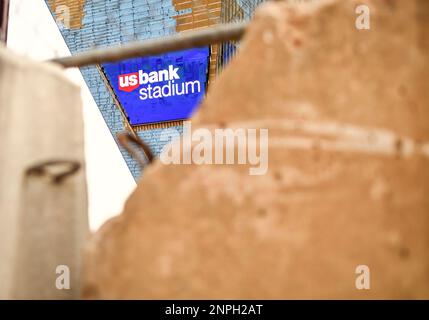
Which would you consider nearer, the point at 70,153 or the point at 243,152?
the point at 243,152

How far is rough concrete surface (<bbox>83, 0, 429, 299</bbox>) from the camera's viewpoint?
0.65 m

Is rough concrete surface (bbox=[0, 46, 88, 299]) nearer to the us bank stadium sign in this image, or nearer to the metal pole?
the metal pole

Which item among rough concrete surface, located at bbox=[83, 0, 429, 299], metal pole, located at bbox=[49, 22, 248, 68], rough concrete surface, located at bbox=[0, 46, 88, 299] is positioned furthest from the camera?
metal pole, located at bbox=[49, 22, 248, 68]

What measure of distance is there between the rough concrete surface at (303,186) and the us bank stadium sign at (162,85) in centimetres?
357

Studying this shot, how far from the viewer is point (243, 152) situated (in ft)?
2.31

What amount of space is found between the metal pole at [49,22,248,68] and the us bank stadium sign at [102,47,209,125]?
127 inches

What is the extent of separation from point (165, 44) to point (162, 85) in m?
3.45

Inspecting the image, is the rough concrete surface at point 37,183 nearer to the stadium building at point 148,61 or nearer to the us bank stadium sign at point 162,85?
the stadium building at point 148,61

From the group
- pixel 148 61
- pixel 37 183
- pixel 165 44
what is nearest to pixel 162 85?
pixel 148 61

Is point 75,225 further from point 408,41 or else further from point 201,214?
point 408,41

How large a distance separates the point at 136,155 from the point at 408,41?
0.47 m

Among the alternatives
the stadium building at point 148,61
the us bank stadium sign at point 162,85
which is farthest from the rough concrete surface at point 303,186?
the us bank stadium sign at point 162,85

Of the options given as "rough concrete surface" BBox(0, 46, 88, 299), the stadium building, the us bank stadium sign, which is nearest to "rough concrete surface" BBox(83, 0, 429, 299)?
"rough concrete surface" BBox(0, 46, 88, 299)
